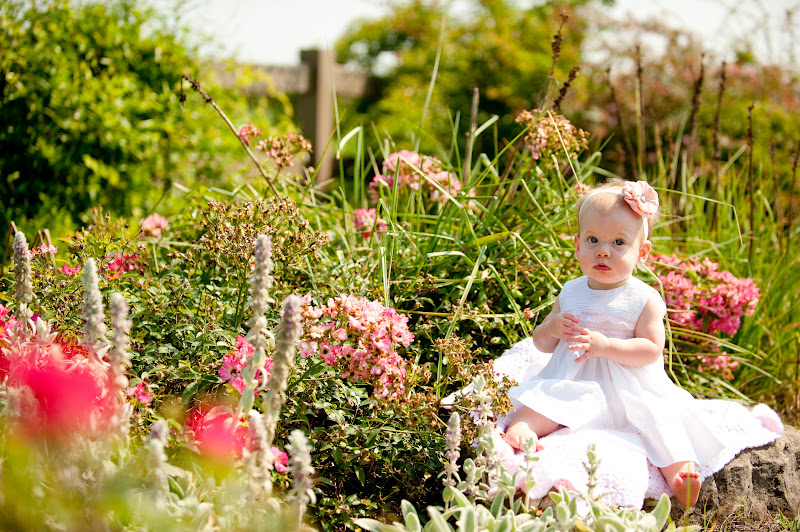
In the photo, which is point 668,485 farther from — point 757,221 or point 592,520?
point 757,221

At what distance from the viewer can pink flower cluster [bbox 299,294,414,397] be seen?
2049mm

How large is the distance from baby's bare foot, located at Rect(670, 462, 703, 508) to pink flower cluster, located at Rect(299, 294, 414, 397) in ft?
3.01

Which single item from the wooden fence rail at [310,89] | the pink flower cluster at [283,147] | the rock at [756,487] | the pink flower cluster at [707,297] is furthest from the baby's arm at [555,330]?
the wooden fence rail at [310,89]

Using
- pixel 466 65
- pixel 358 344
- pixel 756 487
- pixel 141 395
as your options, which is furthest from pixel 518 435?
pixel 466 65

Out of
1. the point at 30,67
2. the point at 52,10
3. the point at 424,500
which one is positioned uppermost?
the point at 52,10

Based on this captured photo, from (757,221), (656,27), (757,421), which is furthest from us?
(656,27)

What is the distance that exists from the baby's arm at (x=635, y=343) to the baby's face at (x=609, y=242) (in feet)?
0.50

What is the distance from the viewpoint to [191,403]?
7.38 ft

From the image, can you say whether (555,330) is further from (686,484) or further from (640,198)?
(686,484)

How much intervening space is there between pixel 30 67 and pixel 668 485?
13.8 feet

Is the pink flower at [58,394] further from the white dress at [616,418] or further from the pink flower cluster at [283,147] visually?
the pink flower cluster at [283,147]

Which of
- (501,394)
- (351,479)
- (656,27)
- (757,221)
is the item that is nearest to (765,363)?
(757,221)

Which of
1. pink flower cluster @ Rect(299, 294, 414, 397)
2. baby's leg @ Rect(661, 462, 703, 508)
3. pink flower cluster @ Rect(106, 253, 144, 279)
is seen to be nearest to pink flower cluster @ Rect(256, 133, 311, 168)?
pink flower cluster @ Rect(106, 253, 144, 279)

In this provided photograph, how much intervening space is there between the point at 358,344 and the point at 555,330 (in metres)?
0.70
